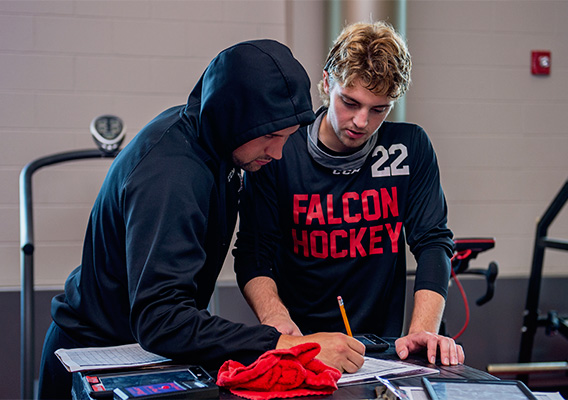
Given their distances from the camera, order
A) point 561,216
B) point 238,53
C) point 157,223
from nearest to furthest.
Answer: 1. point 157,223
2. point 238,53
3. point 561,216

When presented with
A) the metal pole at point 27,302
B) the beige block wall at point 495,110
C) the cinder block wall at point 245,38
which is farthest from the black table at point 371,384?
the beige block wall at point 495,110

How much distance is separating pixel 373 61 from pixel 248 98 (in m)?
0.53

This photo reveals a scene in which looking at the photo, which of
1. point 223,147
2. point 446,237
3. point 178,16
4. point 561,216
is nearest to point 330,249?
point 446,237

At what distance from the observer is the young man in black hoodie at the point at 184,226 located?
3.46ft

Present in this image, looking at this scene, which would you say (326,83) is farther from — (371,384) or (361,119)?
(371,384)

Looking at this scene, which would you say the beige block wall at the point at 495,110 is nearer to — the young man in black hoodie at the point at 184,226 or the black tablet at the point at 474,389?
the young man in black hoodie at the point at 184,226

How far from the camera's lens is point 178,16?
9.55 feet

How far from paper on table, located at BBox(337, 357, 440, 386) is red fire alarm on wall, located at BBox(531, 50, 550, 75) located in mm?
2492

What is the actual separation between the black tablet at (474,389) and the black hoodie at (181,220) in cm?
28

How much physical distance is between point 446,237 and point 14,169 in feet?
6.62

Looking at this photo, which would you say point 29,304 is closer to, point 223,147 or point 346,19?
point 223,147

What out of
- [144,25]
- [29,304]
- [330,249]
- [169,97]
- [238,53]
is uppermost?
[144,25]

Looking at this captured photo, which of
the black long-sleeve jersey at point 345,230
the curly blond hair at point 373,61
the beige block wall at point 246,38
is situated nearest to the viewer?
the curly blond hair at point 373,61

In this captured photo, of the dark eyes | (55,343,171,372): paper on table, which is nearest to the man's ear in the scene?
the dark eyes
